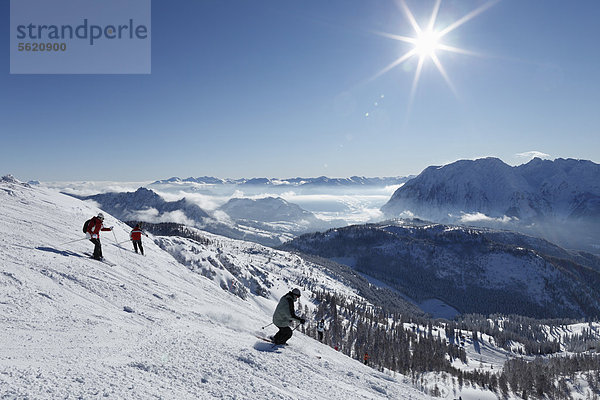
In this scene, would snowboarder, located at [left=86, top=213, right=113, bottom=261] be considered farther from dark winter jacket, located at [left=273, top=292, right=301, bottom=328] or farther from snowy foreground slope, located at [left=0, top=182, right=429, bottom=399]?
dark winter jacket, located at [left=273, top=292, right=301, bottom=328]

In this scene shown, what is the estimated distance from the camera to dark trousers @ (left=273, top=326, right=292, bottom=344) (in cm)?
1527

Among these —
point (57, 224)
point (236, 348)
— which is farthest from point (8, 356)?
point (57, 224)

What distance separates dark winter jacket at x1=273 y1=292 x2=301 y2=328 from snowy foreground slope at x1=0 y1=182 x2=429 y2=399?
119 centimetres

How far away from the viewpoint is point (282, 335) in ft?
50.4

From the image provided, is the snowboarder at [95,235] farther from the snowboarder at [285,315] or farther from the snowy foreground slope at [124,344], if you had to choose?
the snowboarder at [285,315]

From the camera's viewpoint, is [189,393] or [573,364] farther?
[573,364]

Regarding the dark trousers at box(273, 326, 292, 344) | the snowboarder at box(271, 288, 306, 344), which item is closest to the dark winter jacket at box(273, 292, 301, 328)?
the snowboarder at box(271, 288, 306, 344)

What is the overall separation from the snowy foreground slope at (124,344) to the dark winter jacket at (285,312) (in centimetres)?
119

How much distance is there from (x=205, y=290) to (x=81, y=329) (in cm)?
1723

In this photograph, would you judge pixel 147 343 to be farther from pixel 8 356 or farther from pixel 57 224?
pixel 57 224

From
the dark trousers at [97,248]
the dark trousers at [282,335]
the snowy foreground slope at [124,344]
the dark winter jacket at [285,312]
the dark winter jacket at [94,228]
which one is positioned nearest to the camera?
the snowy foreground slope at [124,344]

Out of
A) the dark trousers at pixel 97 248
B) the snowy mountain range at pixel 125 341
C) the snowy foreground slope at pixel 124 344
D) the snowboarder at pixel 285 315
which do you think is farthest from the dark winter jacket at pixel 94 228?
the snowboarder at pixel 285 315

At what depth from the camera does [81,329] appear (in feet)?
40.0

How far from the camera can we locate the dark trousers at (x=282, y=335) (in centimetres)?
1527
